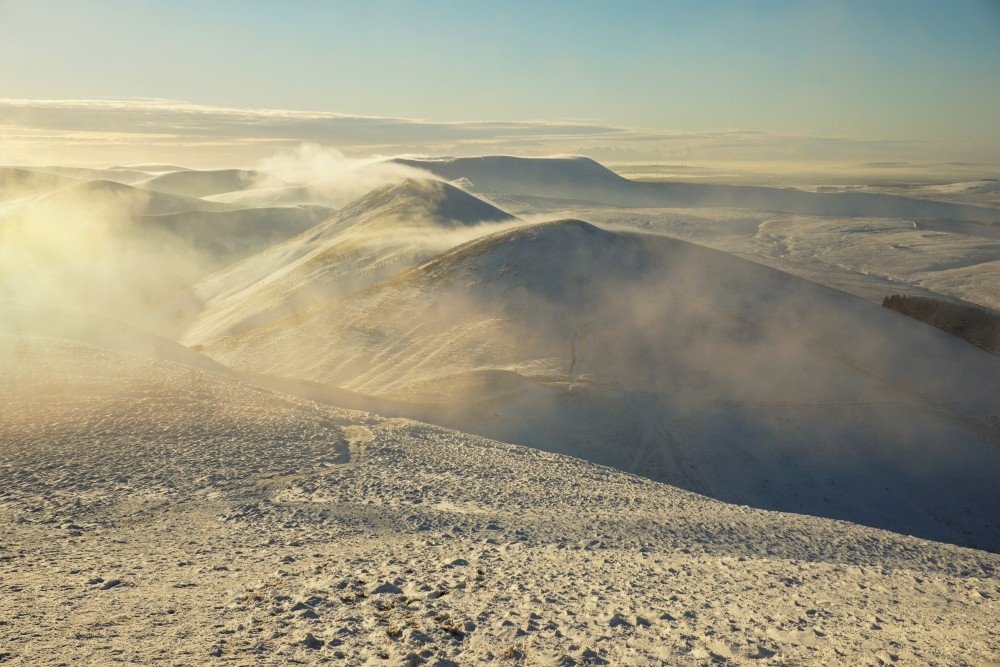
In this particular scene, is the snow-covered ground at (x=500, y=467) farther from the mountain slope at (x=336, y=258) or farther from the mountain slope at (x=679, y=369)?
the mountain slope at (x=336, y=258)

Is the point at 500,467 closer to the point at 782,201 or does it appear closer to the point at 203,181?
the point at 203,181

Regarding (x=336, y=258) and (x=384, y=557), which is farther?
(x=336, y=258)

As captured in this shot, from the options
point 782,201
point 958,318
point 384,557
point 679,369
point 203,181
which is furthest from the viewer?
point 782,201

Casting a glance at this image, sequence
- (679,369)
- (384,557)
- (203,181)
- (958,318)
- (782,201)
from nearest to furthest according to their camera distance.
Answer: (384,557)
(679,369)
(958,318)
(203,181)
(782,201)

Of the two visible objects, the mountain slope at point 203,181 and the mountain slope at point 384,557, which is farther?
the mountain slope at point 203,181

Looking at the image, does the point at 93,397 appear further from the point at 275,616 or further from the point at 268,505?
the point at 275,616

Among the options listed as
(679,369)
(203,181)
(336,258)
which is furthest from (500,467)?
(203,181)

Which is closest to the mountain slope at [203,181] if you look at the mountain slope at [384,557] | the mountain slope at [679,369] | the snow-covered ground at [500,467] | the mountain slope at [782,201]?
the mountain slope at [782,201]

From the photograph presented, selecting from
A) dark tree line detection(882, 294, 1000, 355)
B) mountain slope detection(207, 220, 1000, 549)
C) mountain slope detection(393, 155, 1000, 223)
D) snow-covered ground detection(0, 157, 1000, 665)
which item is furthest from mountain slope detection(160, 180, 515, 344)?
mountain slope detection(393, 155, 1000, 223)
